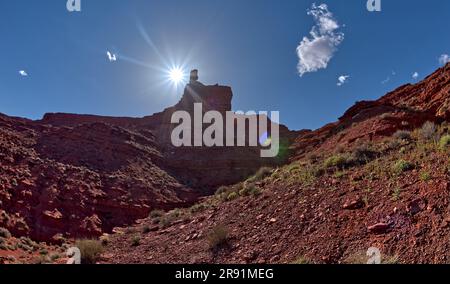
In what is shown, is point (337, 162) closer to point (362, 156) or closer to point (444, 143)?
point (362, 156)

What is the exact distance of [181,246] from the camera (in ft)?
33.2

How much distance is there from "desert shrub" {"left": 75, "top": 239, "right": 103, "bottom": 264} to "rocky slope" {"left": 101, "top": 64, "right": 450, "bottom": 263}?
37cm

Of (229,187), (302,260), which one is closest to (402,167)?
(302,260)

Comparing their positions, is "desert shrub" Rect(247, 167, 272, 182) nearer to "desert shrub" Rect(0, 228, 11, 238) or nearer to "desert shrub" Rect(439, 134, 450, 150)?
"desert shrub" Rect(439, 134, 450, 150)

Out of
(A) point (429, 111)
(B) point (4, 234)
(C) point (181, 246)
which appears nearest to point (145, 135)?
(B) point (4, 234)

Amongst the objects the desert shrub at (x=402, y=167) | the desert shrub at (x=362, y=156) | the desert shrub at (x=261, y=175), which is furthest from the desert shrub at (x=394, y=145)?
the desert shrub at (x=261, y=175)

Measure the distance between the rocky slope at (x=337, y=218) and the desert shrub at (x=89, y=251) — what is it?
1.21 feet

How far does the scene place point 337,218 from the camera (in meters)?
7.82

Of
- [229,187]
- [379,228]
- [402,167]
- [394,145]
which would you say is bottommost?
[379,228]

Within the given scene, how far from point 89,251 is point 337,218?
7220 millimetres

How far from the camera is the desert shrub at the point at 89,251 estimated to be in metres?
10.4

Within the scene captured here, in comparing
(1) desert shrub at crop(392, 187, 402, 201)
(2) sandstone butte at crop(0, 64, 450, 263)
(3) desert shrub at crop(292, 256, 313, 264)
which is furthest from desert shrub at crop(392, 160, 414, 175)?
(3) desert shrub at crop(292, 256, 313, 264)

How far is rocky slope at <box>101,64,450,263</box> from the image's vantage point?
249 inches
